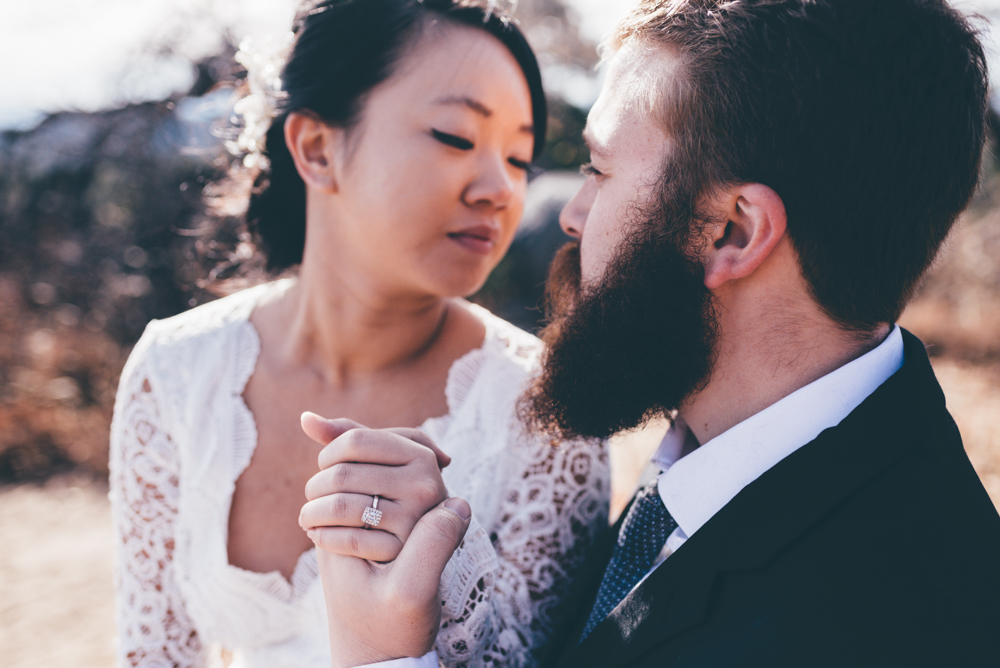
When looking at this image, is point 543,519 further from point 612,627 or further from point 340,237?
point 340,237

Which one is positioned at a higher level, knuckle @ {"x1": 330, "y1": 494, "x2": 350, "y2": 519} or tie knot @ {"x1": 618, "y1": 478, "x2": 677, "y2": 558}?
knuckle @ {"x1": 330, "y1": 494, "x2": 350, "y2": 519}

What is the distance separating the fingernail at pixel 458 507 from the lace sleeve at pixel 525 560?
0.20 metres

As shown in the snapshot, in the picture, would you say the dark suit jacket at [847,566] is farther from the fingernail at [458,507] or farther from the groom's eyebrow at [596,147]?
the groom's eyebrow at [596,147]

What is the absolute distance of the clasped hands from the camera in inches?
48.8

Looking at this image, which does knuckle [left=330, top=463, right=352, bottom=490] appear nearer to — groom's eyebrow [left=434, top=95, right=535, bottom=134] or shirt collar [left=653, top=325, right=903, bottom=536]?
shirt collar [left=653, top=325, right=903, bottom=536]

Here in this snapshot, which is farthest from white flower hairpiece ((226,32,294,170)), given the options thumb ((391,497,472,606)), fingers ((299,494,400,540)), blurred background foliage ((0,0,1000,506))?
blurred background foliage ((0,0,1000,506))

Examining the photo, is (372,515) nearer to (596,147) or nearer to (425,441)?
(425,441)

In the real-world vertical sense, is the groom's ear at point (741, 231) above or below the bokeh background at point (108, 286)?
above

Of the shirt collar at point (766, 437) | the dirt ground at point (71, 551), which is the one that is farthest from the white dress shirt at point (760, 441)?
the dirt ground at point (71, 551)

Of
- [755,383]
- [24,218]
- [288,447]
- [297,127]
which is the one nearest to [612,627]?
[755,383]

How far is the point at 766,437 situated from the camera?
53.2 inches

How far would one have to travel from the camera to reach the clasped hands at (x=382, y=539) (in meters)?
1.24

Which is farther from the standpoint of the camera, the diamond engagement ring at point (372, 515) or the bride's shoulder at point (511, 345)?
the bride's shoulder at point (511, 345)

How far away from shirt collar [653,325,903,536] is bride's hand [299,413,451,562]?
1.88ft
